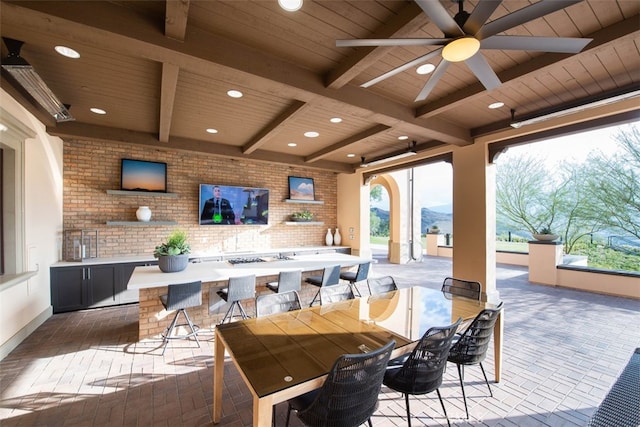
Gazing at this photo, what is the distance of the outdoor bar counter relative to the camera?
321 cm

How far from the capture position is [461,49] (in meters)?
1.80

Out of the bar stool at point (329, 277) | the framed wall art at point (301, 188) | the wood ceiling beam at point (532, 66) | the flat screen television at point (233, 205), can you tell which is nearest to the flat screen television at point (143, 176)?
the flat screen television at point (233, 205)

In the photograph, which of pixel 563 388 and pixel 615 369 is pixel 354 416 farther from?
pixel 615 369

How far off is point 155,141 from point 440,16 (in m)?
4.88

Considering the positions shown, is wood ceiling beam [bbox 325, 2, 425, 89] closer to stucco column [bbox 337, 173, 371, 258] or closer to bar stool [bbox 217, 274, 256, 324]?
bar stool [bbox 217, 274, 256, 324]

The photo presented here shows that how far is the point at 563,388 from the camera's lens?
2.48 m

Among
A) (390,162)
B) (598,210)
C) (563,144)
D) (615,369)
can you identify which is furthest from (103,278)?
(563,144)

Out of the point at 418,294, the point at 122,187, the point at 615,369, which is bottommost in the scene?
the point at 615,369

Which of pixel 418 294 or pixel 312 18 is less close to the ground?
pixel 312 18

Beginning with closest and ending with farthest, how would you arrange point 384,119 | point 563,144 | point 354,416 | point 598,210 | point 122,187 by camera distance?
point 354,416 < point 384,119 < point 122,187 < point 598,210 < point 563,144

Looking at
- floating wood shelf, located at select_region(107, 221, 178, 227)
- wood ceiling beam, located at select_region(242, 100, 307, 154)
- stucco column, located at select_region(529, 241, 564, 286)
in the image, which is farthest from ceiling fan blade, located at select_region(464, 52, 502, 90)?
stucco column, located at select_region(529, 241, 564, 286)

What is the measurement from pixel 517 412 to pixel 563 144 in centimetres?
929

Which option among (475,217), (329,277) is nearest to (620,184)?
(475,217)

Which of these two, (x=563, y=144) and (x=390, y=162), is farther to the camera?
(x=563, y=144)
